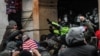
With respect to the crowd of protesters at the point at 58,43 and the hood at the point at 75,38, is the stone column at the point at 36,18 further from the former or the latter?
the hood at the point at 75,38

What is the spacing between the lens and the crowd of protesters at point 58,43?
5.96m

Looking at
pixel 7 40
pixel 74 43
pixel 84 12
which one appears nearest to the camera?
pixel 74 43

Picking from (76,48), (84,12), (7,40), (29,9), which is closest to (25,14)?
(29,9)

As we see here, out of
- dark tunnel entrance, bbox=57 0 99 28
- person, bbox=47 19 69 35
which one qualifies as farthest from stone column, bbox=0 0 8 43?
A: person, bbox=47 19 69 35

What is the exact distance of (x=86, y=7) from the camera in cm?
1644

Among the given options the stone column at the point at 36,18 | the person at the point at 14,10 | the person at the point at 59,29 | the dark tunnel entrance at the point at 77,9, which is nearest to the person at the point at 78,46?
the person at the point at 59,29

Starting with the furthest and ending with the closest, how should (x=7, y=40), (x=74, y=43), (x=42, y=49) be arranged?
(x=7, y=40), (x=42, y=49), (x=74, y=43)

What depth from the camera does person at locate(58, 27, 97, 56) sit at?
591 centimetres

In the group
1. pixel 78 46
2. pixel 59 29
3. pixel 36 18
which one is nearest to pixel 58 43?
pixel 59 29

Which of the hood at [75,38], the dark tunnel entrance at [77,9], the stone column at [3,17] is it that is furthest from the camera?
the stone column at [3,17]

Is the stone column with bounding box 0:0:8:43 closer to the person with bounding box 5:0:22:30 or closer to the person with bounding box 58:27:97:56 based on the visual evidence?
the person with bounding box 5:0:22:30

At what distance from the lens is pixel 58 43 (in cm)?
1177

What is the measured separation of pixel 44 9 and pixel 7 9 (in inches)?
59.9

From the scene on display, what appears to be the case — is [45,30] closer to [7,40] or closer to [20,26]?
[20,26]
